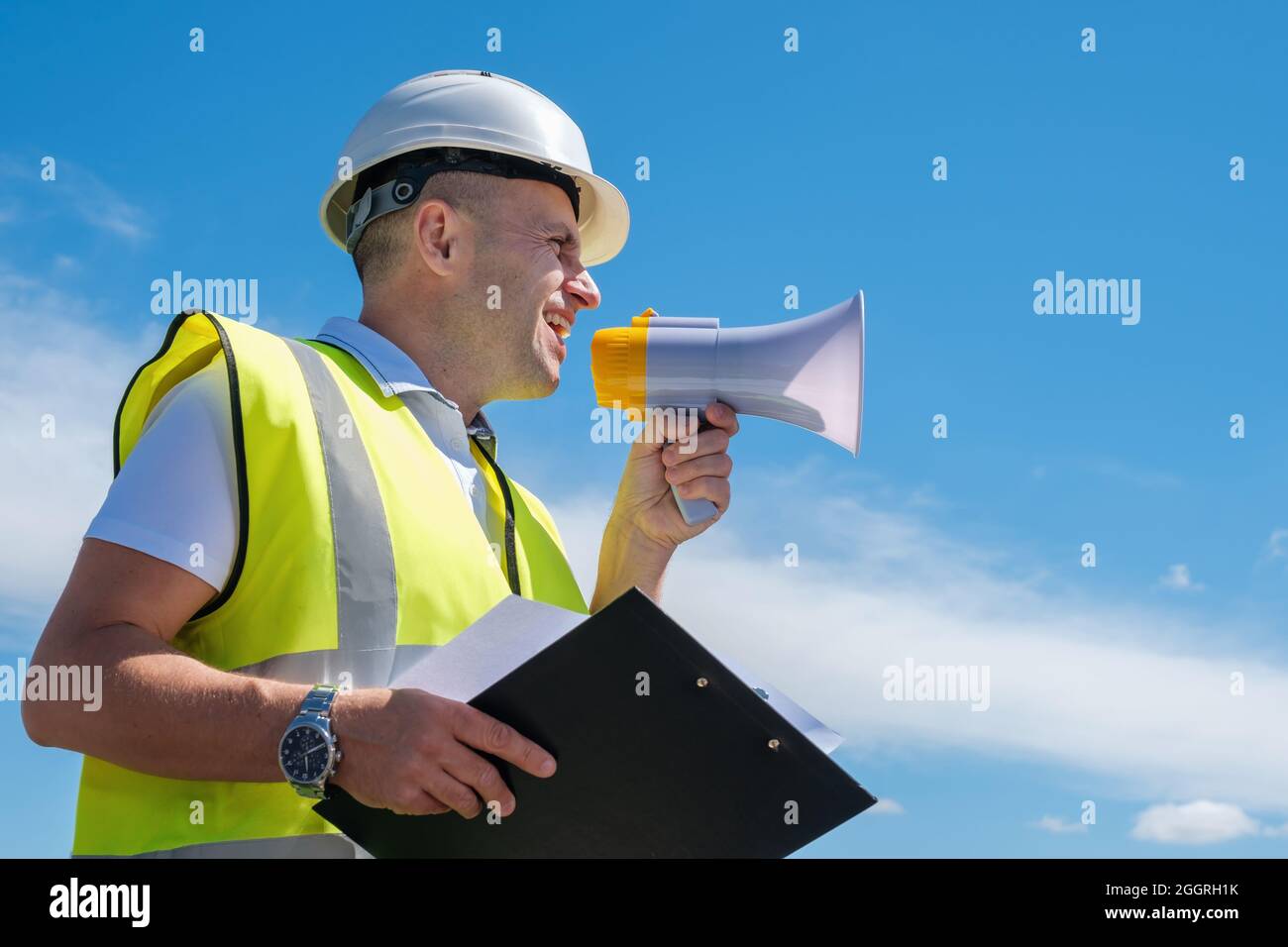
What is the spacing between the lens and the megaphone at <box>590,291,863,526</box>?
14.5ft

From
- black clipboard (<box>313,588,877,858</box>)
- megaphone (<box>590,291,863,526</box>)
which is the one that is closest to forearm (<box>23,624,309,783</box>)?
black clipboard (<box>313,588,877,858</box>)

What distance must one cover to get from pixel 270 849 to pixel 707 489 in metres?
1.94

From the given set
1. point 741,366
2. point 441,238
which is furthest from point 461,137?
point 741,366

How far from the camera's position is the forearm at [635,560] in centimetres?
495

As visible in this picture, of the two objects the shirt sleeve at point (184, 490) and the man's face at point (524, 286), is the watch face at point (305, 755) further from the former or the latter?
the man's face at point (524, 286)

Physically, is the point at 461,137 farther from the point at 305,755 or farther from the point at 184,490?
the point at 305,755

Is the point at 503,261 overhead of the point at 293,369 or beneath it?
overhead

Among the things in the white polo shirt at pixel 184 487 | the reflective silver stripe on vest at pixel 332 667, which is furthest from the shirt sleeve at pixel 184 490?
the reflective silver stripe on vest at pixel 332 667

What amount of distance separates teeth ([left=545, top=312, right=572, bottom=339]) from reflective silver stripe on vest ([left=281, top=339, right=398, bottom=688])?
118 centimetres

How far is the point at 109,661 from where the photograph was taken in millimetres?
3121

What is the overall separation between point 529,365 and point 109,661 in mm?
1990

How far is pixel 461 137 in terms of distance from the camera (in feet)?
15.2
